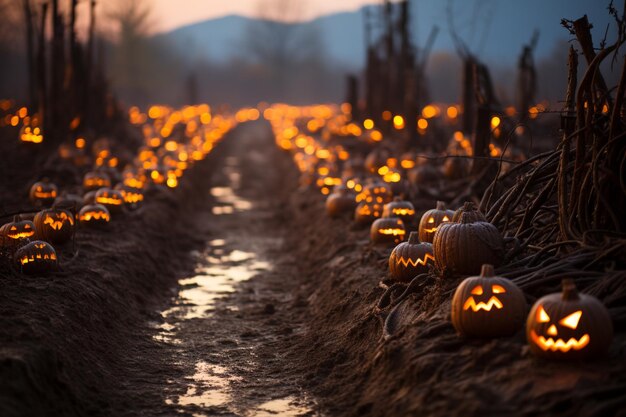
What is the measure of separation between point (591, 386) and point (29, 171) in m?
18.1

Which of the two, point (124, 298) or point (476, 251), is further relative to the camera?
point (124, 298)

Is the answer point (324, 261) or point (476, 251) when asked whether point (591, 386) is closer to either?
point (476, 251)

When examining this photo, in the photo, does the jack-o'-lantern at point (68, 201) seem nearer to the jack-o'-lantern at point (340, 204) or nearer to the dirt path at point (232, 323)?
the dirt path at point (232, 323)

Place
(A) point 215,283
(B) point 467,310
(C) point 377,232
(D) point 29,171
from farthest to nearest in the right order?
(D) point 29,171 < (A) point 215,283 < (C) point 377,232 < (B) point 467,310

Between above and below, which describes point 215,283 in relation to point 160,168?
below

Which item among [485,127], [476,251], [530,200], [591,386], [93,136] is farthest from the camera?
[93,136]

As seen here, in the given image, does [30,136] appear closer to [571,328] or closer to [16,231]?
[16,231]

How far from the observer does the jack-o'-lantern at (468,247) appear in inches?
336

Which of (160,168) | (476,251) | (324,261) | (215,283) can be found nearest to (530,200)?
(476,251)

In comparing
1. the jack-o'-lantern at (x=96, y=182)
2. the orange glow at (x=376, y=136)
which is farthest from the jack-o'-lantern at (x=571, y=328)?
the orange glow at (x=376, y=136)

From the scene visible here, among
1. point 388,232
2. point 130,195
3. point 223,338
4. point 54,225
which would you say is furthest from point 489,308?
point 130,195

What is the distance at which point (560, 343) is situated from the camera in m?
6.45

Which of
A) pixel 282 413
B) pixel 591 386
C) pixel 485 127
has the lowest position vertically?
pixel 282 413

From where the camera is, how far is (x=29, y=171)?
71.1ft
